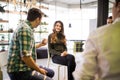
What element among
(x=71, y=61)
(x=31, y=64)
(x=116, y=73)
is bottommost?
(x=71, y=61)

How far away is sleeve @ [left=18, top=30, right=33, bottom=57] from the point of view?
1.94m

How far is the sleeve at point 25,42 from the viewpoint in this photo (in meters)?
1.94

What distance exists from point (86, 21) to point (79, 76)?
9549 millimetres

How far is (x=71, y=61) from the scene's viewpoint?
380cm

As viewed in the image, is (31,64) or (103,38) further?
(31,64)

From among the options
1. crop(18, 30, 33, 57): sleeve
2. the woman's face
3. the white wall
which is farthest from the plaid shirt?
the white wall

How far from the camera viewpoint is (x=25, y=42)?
1958 millimetres

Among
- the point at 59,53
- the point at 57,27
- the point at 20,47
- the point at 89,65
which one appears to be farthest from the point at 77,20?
the point at 89,65

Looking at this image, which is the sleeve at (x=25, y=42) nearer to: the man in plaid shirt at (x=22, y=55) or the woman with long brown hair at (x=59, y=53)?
the man in plaid shirt at (x=22, y=55)

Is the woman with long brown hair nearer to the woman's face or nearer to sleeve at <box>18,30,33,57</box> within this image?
the woman's face

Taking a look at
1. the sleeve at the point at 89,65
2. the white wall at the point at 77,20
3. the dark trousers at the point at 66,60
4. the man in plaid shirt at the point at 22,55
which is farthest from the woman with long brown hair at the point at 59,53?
the white wall at the point at 77,20

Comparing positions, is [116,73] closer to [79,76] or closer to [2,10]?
[79,76]

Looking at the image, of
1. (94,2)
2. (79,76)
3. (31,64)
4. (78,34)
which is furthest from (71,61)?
(78,34)

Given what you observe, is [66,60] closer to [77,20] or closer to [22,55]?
[22,55]
